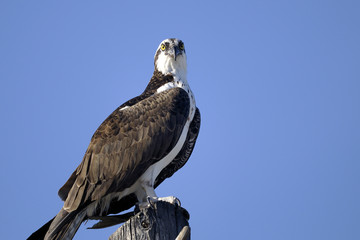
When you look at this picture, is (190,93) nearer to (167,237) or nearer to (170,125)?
(170,125)

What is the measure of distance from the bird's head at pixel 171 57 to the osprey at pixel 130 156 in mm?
622

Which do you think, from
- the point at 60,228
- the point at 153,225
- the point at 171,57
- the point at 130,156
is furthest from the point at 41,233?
the point at 171,57

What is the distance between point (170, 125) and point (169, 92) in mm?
603

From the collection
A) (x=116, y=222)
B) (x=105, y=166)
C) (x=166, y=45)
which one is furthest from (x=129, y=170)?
(x=166, y=45)

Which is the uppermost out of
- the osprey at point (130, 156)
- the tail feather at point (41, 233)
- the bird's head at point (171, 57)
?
the bird's head at point (171, 57)

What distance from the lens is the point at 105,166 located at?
5887mm

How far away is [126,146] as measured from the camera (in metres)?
6.00

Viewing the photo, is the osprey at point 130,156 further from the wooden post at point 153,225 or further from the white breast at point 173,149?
the wooden post at point 153,225

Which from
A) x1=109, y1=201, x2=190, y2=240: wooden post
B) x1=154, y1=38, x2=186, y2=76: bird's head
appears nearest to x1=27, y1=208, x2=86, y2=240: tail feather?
x1=109, y1=201, x2=190, y2=240: wooden post

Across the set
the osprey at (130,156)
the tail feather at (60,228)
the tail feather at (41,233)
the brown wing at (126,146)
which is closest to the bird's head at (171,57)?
the osprey at (130,156)

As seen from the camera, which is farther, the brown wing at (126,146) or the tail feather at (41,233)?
the brown wing at (126,146)

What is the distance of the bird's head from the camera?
7.19 metres

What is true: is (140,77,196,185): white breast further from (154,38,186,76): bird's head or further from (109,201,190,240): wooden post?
(109,201,190,240): wooden post

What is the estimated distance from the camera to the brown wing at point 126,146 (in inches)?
226
